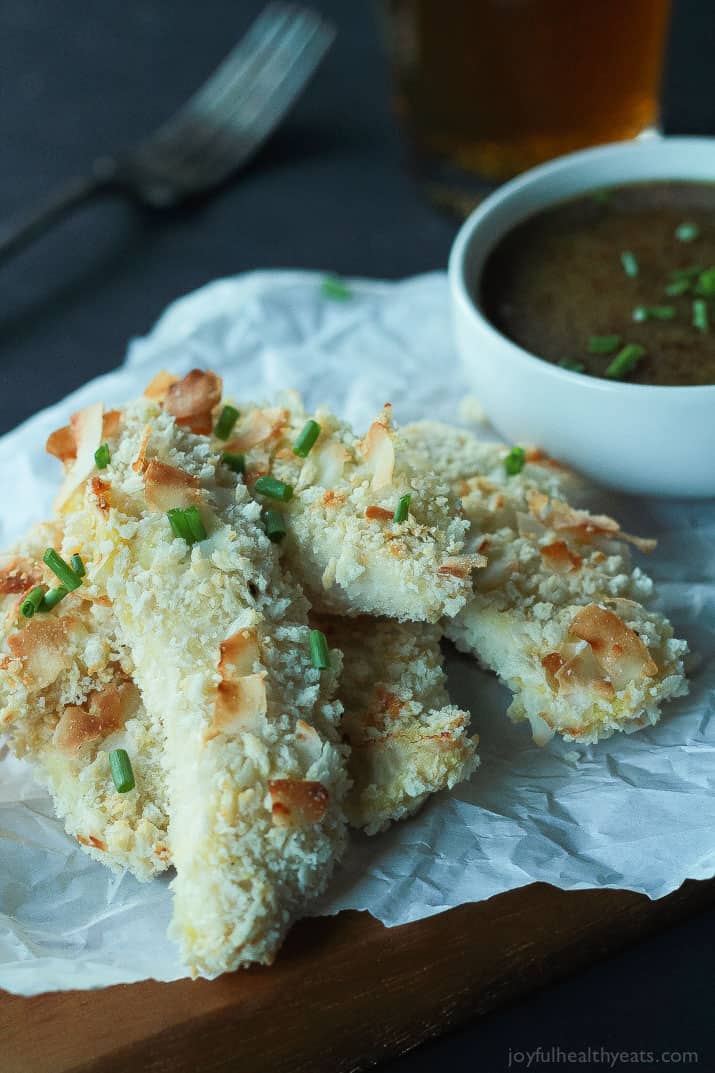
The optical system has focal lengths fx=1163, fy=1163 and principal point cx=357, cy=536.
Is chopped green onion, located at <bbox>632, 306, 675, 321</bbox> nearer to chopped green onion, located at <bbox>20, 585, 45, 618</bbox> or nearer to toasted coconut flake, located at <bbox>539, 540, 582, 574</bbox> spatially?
toasted coconut flake, located at <bbox>539, 540, 582, 574</bbox>

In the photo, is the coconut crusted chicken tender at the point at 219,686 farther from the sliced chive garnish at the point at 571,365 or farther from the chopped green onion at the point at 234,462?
the sliced chive garnish at the point at 571,365

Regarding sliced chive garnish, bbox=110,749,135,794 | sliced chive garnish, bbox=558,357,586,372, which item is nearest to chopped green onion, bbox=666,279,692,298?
sliced chive garnish, bbox=558,357,586,372

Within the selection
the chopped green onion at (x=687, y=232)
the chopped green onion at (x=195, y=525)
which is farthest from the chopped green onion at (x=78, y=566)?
the chopped green onion at (x=687, y=232)

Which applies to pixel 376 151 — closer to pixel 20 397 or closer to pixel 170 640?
pixel 20 397

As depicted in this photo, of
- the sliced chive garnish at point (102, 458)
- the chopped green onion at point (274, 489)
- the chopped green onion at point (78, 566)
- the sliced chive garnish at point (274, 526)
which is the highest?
the sliced chive garnish at point (102, 458)

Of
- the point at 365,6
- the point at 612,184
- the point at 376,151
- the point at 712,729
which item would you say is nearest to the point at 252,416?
the point at 712,729

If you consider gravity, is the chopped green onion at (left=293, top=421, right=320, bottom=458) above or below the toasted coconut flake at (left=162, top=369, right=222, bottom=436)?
below

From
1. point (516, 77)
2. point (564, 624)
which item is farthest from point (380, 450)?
point (516, 77)

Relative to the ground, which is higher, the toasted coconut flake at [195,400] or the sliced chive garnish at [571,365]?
the toasted coconut flake at [195,400]
